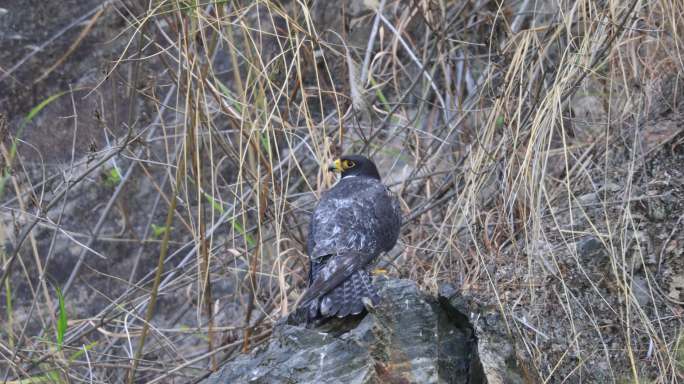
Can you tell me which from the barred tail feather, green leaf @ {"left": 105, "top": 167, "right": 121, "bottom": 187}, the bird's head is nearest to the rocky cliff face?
the barred tail feather

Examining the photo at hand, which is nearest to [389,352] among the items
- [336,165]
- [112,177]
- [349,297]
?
[349,297]

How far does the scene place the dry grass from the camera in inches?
143

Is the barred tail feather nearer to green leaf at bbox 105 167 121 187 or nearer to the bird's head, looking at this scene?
the bird's head

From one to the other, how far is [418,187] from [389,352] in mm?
2251

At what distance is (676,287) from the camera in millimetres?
3918

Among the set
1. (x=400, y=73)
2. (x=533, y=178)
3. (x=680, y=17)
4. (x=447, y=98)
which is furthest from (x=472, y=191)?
(x=400, y=73)

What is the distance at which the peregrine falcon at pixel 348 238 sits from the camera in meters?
3.44

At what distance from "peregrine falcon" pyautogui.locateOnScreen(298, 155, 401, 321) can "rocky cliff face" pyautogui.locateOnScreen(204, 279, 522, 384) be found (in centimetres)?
11

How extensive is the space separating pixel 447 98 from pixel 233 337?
2054mm

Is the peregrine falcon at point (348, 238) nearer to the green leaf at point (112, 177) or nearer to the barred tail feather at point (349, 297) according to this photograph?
the barred tail feather at point (349, 297)

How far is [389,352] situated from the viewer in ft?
10.3

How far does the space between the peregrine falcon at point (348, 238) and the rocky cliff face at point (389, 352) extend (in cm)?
11

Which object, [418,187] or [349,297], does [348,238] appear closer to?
[349,297]

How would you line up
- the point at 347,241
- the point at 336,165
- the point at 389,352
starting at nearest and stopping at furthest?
the point at 389,352 < the point at 347,241 < the point at 336,165
